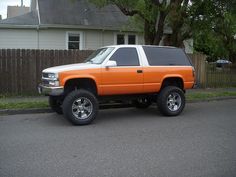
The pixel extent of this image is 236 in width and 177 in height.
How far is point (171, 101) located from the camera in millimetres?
11086

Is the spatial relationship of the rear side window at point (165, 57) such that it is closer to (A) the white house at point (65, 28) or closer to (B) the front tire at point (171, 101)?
(B) the front tire at point (171, 101)

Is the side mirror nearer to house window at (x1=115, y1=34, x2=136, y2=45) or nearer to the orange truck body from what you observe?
the orange truck body

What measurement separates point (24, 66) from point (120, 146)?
8130mm

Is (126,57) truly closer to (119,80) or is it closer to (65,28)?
(119,80)

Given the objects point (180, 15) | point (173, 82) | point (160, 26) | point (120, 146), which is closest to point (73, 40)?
point (160, 26)

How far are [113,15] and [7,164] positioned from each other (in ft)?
60.5

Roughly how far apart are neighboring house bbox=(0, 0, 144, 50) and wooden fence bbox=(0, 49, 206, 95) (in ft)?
22.8

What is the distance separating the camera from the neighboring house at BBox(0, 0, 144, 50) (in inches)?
848

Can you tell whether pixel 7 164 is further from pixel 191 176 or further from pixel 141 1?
pixel 141 1

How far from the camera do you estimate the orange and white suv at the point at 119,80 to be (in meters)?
9.61

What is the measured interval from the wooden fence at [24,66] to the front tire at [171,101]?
5355 mm

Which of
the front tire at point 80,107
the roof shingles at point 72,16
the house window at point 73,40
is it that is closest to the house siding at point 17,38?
the roof shingles at point 72,16

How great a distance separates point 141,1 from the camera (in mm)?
16953

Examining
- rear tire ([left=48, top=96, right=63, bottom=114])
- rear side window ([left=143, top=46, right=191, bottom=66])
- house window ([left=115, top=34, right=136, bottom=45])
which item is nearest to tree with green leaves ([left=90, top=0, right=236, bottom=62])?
rear side window ([left=143, top=46, right=191, bottom=66])
